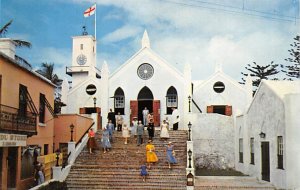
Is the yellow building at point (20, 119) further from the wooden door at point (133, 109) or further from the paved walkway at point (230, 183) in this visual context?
the wooden door at point (133, 109)

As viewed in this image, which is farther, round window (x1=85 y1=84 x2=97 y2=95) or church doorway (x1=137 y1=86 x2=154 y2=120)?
round window (x1=85 y1=84 x2=97 y2=95)

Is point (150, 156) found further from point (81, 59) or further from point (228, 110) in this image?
point (81, 59)

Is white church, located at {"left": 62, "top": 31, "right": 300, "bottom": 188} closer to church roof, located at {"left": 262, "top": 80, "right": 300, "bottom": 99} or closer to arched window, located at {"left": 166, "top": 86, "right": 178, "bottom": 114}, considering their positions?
arched window, located at {"left": 166, "top": 86, "right": 178, "bottom": 114}

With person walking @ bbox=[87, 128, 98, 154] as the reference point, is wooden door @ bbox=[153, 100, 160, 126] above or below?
above

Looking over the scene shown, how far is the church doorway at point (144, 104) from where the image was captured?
106 feet

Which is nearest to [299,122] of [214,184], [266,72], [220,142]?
[214,184]

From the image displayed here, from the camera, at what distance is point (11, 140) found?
15234 mm

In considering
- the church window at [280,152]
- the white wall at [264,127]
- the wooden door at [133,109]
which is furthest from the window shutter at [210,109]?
the church window at [280,152]

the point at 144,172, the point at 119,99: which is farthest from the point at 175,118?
the point at 144,172

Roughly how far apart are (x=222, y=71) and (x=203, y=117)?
5.48 m

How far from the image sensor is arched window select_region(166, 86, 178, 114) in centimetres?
3253

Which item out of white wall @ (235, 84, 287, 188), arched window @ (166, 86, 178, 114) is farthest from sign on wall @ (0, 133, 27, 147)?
arched window @ (166, 86, 178, 114)

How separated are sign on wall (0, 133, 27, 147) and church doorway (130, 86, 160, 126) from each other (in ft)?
53.2

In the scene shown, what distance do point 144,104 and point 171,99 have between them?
1.99 metres
